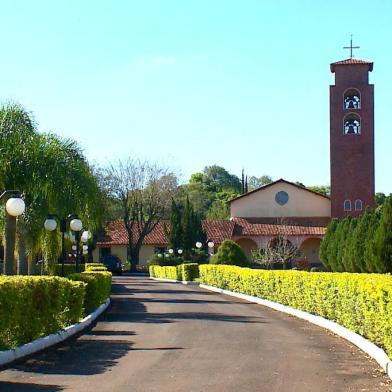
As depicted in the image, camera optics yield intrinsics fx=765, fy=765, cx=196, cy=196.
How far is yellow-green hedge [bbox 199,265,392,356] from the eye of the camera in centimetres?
1212

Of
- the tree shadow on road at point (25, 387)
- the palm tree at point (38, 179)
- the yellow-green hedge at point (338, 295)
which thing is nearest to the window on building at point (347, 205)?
the yellow-green hedge at point (338, 295)

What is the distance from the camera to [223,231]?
232 feet

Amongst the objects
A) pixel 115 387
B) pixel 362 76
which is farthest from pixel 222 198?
pixel 115 387

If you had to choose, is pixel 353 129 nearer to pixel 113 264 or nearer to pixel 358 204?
pixel 358 204

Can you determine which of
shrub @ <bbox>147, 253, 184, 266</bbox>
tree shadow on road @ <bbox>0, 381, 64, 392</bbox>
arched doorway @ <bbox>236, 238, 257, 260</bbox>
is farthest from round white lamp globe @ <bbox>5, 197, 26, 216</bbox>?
arched doorway @ <bbox>236, 238, 257, 260</bbox>

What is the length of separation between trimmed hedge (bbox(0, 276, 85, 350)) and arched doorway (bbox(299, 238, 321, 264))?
5303 cm

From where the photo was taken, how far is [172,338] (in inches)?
588

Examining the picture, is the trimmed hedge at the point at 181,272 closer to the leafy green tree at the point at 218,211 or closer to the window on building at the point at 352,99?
the window on building at the point at 352,99

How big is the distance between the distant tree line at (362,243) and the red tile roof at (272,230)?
16.1 meters

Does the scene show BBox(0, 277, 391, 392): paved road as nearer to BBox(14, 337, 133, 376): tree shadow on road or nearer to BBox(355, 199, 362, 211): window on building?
BBox(14, 337, 133, 376): tree shadow on road

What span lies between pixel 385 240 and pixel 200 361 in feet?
68.0

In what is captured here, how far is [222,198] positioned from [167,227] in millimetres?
30029

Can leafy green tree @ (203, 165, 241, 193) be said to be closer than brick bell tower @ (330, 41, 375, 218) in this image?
No

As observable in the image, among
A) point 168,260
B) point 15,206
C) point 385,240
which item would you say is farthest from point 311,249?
point 15,206
